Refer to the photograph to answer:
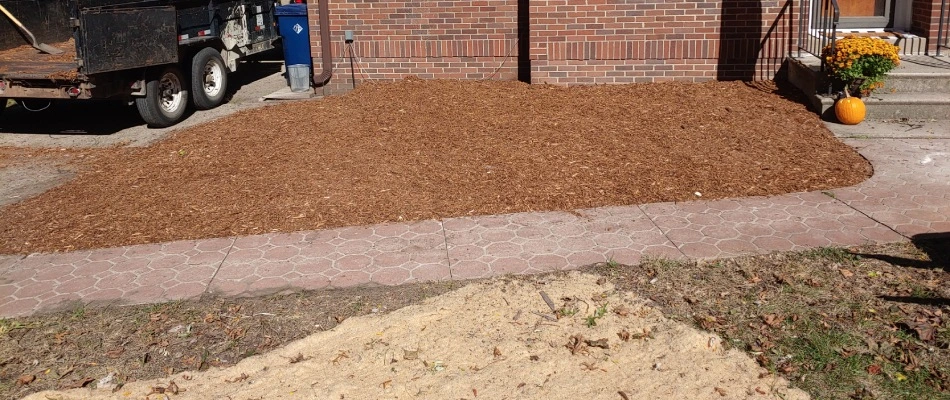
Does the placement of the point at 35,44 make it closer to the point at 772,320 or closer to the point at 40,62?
the point at 40,62

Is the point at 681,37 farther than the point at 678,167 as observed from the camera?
Yes

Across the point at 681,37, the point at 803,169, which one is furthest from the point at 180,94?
the point at 803,169

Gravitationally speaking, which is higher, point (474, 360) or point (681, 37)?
point (681, 37)

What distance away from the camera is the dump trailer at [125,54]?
9.67 metres

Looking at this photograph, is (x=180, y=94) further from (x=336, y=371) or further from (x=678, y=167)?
(x=336, y=371)

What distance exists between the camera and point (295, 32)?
42.1ft

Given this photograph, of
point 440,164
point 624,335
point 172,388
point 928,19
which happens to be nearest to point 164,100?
point 440,164

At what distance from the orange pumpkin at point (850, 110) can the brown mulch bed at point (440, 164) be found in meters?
0.28

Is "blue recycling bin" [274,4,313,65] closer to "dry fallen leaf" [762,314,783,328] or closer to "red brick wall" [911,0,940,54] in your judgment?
"red brick wall" [911,0,940,54]

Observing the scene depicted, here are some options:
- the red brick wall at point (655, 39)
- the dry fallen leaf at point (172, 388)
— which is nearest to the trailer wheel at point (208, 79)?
the red brick wall at point (655, 39)

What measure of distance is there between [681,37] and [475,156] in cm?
386

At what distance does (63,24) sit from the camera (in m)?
10.8

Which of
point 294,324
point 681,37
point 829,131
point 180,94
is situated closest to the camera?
point 294,324

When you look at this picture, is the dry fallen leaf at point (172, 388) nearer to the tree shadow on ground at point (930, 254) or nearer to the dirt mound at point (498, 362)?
the dirt mound at point (498, 362)
